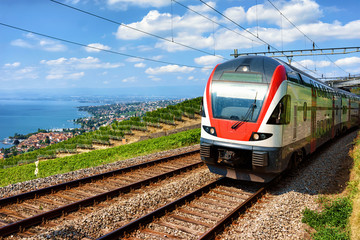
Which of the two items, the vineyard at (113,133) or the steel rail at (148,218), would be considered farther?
the vineyard at (113,133)

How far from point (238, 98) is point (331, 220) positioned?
3748mm

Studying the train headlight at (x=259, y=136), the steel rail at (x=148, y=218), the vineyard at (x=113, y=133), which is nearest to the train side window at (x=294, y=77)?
the train headlight at (x=259, y=136)

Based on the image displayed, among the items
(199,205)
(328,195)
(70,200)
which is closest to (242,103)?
(199,205)

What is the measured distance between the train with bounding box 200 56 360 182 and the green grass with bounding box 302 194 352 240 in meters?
1.55

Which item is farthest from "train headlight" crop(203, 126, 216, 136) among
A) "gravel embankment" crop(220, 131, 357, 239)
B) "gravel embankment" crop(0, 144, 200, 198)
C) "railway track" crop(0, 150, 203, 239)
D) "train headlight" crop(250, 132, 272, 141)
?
"gravel embankment" crop(0, 144, 200, 198)

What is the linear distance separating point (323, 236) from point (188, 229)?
104 inches

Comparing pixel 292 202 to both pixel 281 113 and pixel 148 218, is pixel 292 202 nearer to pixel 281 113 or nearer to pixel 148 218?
pixel 281 113

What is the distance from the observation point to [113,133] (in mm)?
Result: 28312

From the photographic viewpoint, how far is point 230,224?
6336 millimetres

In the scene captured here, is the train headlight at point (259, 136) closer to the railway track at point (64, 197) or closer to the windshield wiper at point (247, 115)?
the windshield wiper at point (247, 115)

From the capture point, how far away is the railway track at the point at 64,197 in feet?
20.6

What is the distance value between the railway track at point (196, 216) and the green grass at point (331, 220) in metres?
1.53

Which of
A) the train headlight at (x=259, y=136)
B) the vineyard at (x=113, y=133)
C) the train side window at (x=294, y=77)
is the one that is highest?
the train side window at (x=294, y=77)

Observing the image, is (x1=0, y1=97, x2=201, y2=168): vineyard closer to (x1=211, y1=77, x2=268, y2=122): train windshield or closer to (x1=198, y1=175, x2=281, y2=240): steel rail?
(x1=211, y1=77, x2=268, y2=122): train windshield
